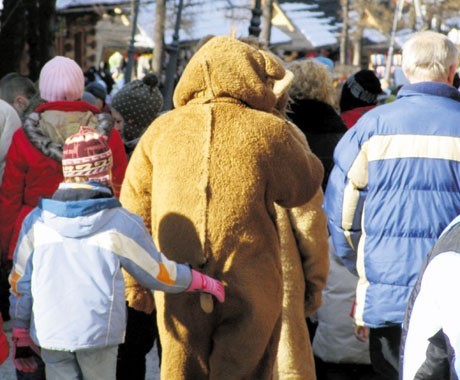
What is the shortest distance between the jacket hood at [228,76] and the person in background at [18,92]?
4.09 m

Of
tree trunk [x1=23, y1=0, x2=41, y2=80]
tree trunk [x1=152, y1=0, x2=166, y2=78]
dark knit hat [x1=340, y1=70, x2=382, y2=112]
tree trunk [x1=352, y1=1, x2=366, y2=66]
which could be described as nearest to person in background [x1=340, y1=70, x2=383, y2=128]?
dark knit hat [x1=340, y1=70, x2=382, y2=112]

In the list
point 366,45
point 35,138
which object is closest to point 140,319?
point 35,138

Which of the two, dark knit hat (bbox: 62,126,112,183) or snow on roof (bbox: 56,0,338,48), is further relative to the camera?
snow on roof (bbox: 56,0,338,48)

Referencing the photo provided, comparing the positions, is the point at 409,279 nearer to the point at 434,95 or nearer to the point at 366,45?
the point at 434,95

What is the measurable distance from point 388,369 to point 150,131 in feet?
4.84

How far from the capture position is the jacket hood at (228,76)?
13.7 feet

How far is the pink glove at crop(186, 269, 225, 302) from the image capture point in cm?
399

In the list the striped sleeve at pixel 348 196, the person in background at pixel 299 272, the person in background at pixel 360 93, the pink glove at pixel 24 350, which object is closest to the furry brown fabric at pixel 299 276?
the person in background at pixel 299 272

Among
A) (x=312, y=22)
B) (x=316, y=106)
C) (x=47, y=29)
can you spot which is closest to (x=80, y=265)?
(x=316, y=106)

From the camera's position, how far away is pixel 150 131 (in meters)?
4.31

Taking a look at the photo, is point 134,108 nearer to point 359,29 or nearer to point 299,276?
point 299,276

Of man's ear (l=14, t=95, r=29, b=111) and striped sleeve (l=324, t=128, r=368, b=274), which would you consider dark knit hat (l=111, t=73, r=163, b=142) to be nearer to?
man's ear (l=14, t=95, r=29, b=111)

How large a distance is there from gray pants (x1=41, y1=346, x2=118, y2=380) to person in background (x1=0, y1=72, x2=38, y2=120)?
4031mm

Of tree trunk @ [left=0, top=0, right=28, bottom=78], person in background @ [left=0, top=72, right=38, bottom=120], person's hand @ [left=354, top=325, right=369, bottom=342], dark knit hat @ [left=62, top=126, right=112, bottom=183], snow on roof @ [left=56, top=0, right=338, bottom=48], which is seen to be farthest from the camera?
snow on roof @ [left=56, top=0, right=338, bottom=48]
